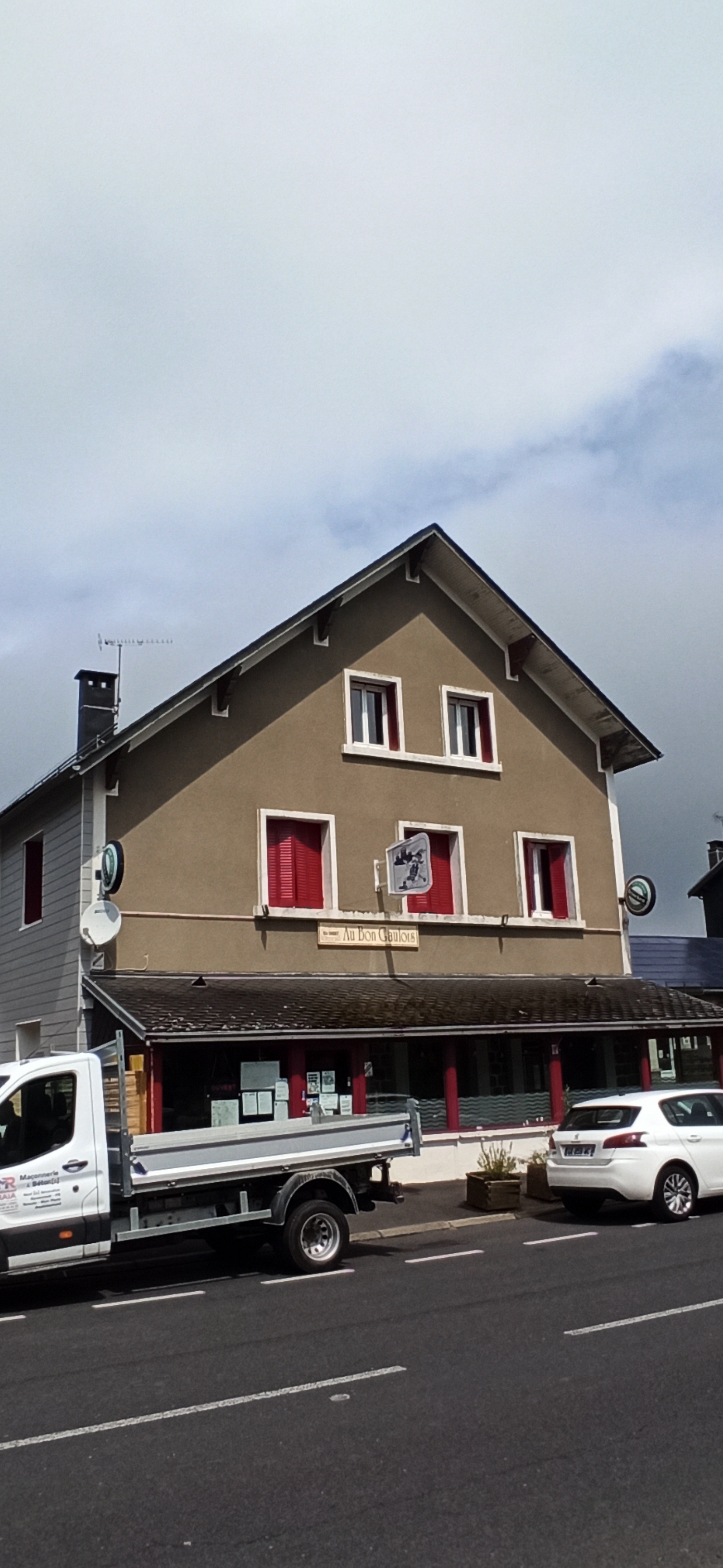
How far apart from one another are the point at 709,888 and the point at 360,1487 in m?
38.7

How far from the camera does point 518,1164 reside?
19750 millimetres

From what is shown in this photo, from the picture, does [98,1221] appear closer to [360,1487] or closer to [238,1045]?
[360,1487]

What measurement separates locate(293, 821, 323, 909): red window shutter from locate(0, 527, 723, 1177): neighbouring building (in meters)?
0.06

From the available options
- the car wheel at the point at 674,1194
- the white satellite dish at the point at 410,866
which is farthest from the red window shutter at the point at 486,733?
the car wheel at the point at 674,1194

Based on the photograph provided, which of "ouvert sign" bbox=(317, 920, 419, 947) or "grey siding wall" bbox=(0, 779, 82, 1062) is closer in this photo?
"grey siding wall" bbox=(0, 779, 82, 1062)

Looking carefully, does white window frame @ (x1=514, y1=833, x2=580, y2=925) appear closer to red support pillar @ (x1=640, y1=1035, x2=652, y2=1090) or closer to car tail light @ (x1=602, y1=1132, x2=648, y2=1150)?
red support pillar @ (x1=640, y1=1035, x2=652, y2=1090)

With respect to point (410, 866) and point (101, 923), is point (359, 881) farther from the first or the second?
point (101, 923)

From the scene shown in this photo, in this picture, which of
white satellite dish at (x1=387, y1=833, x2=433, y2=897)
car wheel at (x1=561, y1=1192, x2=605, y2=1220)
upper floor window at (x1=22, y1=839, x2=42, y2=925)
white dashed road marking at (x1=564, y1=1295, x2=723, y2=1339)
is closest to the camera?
white dashed road marking at (x1=564, y1=1295, x2=723, y2=1339)

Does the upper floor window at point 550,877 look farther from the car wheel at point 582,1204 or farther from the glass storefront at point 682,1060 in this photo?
the car wheel at point 582,1204

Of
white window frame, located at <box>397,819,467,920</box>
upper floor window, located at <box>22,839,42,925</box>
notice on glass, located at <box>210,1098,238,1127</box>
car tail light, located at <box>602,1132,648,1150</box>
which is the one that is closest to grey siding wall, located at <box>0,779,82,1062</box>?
upper floor window, located at <box>22,839,42,925</box>

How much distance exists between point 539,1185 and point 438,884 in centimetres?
634

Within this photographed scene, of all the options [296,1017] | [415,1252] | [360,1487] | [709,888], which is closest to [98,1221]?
[415,1252]

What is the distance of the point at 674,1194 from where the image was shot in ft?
47.3

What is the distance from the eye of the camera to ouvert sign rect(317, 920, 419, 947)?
66.5 ft
